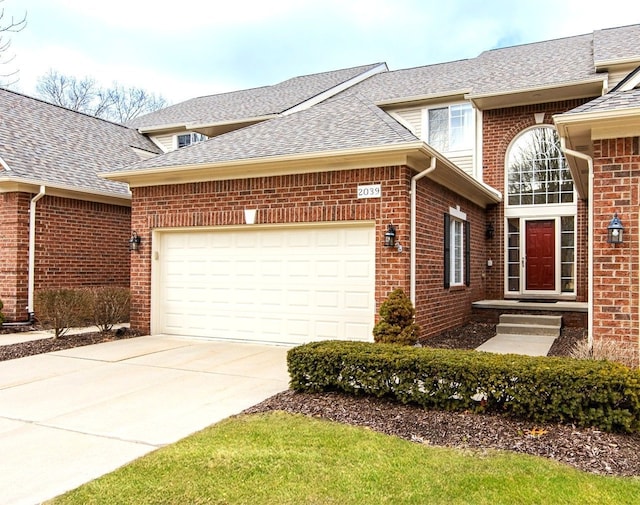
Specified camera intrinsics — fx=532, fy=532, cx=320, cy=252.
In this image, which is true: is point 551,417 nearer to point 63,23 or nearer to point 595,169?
point 595,169

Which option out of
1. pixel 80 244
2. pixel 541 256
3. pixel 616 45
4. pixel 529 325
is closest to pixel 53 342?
pixel 80 244

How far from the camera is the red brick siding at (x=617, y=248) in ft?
22.1

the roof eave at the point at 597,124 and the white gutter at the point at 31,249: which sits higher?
the roof eave at the point at 597,124

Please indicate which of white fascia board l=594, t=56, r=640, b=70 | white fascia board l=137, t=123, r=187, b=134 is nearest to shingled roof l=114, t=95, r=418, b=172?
white fascia board l=594, t=56, r=640, b=70

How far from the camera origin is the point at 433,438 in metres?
4.57

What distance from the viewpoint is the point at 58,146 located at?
539 inches

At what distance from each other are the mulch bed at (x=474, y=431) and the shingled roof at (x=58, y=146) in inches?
344

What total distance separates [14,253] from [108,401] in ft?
23.1

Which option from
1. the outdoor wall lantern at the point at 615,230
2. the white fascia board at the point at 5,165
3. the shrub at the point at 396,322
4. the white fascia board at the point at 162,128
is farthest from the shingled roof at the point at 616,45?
the white fascia board at the point at 5,165

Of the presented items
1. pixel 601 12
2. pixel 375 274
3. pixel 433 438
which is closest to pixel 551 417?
pixel 433 438

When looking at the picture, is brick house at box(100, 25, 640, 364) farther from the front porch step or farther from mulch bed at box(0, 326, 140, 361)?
mulch bed at box(0, 326, 140, 361)

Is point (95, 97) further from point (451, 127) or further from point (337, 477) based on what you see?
point (337, 477)

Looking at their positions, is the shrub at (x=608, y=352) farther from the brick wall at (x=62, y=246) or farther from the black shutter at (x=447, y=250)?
the brick wall at (x=62, y=246)

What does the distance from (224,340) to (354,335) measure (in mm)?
2686
